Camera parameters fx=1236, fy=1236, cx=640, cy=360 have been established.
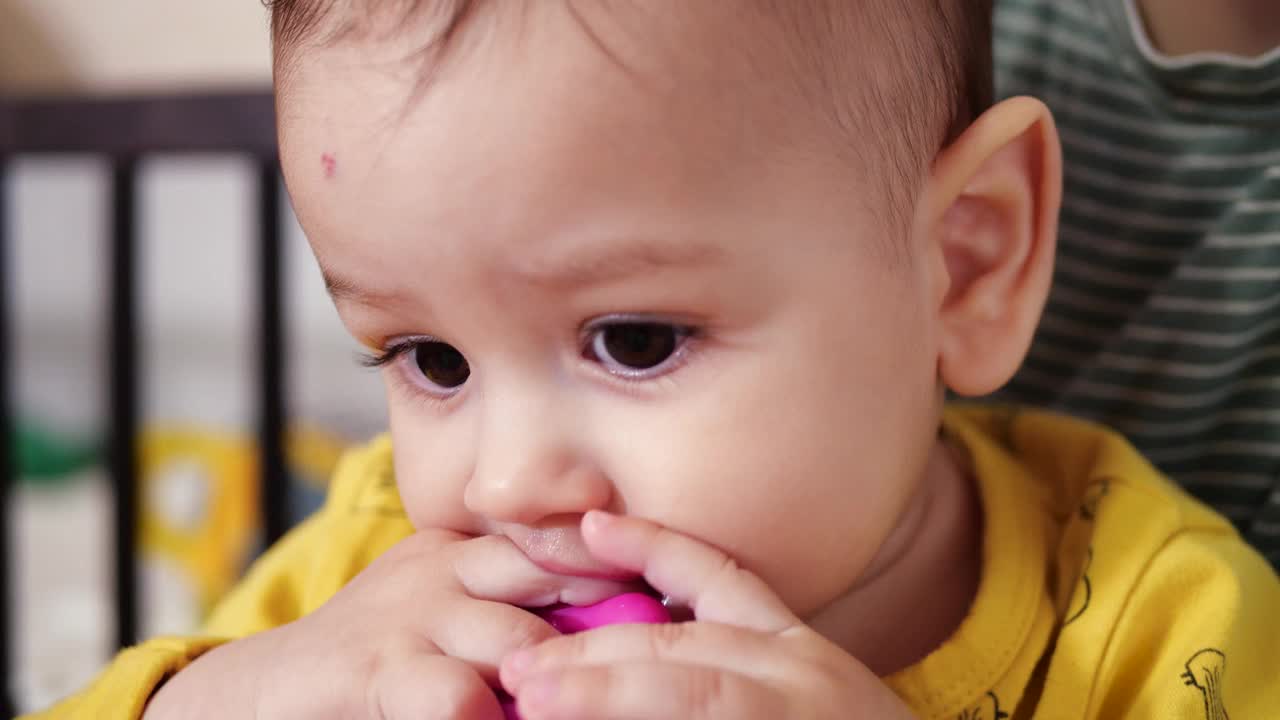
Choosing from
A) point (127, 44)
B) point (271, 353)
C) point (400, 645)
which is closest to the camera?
point (400, 645)

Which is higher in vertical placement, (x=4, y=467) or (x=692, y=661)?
(x=692, y=661)

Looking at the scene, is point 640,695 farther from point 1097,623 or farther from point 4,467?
point 4,467

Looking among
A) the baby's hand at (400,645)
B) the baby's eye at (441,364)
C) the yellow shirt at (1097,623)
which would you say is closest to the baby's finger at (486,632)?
the baby's hand at (400,645)

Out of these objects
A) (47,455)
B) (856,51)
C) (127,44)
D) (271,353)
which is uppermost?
(856,51)

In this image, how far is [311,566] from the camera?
35.4 inches

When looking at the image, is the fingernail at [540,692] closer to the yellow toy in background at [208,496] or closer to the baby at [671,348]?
the baby at [671,348]

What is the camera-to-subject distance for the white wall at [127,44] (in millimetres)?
1862

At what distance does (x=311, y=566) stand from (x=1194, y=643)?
23.2 inches

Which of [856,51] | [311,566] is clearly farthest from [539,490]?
[311,566]

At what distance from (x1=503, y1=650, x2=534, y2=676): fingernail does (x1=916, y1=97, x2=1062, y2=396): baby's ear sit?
1.01 feet

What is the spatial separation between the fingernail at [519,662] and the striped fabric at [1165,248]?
0.57 meters

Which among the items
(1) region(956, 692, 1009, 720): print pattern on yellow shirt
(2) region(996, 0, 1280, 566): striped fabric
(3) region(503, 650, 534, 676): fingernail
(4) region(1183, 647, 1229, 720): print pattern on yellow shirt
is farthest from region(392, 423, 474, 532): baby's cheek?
(2) region(996, 0, 1280, 566): striped fabric

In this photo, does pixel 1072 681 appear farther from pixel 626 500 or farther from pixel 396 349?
pixel 396 349

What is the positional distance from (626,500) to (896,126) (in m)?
0.24
